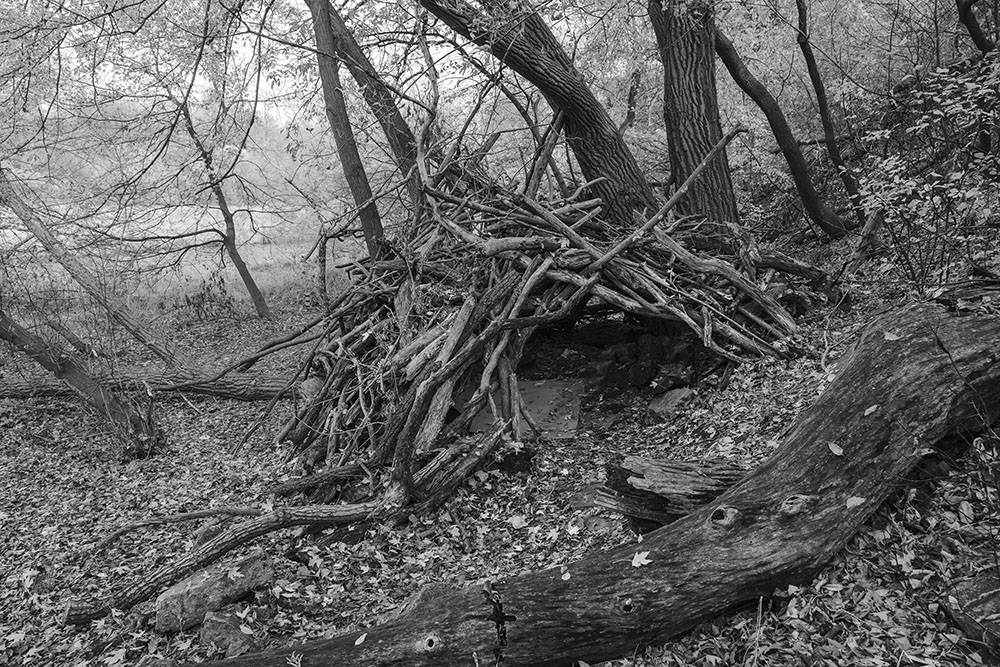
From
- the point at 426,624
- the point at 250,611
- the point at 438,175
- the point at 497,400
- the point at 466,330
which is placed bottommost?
the point at 250,611

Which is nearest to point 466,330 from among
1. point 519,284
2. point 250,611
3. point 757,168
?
point 519,284

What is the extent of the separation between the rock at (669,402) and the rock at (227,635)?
3.95m

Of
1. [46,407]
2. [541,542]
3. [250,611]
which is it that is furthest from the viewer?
[46,407]

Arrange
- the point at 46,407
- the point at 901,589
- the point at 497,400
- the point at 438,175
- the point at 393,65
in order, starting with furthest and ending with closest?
the point at 46,407
the point at 393,65
the point at 438,175
the point at 497,400
the point at 901,589

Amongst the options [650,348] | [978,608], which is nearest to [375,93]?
[650,348]

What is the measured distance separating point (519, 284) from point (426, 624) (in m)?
3.80

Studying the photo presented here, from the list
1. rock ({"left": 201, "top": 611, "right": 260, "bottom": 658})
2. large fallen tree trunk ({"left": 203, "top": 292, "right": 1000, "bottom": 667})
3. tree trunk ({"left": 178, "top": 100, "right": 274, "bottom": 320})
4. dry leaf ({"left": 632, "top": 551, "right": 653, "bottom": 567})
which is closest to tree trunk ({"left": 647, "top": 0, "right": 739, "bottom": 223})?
large fallen tree trunk ({"left": 203, "top": 292, "right": 1000, "bottom": 667})

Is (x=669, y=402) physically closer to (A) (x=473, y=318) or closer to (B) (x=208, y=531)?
(A) (x=473, y=318)

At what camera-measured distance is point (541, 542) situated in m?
4.87

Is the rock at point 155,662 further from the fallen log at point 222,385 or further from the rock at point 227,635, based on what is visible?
the fallen log at point 222,385

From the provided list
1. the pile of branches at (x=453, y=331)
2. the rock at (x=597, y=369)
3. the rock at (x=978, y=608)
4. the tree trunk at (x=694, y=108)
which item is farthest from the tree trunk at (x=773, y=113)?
the rock at (x=978, y=608)

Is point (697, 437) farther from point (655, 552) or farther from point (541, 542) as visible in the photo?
point (655, 552)

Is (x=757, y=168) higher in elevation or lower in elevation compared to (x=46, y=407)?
higher

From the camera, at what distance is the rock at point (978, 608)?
263 centimetres
